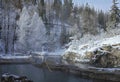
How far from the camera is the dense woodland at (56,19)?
7494 centimetres

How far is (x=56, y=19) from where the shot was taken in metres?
114

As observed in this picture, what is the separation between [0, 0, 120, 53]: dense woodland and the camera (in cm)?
7494

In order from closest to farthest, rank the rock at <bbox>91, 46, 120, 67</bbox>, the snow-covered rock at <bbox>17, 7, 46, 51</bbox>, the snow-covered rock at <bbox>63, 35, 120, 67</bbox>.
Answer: the rock at <bbox>91, 46, 120, 67</bbox> < the snow-covered rock at <bbox>63, 35, 120, 67</bbox> < the snow-covered rock at <bbox>17, 7, 46, 51</bbox>

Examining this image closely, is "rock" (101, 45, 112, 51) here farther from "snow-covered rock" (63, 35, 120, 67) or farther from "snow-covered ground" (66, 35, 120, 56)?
"snow-covered ground" (66, 35, 120, 56)

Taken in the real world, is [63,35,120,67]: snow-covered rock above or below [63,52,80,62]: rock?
above

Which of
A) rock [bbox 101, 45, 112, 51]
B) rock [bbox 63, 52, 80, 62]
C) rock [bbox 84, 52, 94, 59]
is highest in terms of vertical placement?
rock [bbox 101, 45, 112, 51]

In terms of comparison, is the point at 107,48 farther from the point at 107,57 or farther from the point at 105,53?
the point at 107,57

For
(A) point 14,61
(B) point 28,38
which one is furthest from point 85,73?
(B) point 28,38

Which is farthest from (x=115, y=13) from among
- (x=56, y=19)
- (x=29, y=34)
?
(x=56, y=19)

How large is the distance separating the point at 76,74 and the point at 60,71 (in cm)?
389

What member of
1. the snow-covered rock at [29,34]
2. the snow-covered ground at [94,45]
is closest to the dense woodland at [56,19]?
the snow-covered rock at [29,34]

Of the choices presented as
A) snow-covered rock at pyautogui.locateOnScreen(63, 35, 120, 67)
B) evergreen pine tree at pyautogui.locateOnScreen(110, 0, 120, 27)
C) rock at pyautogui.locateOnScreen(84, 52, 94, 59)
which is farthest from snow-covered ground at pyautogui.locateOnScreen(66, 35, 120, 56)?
evergreen pine tree at pyautogui.locateOnScreen(110, 0, 120, 27)

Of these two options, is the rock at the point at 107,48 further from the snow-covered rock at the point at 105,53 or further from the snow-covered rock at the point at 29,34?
the snow-covered rock at the point at 29,34

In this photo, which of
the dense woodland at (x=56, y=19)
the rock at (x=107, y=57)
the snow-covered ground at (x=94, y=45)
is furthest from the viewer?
the dense woodland at (x=56, y=19)
